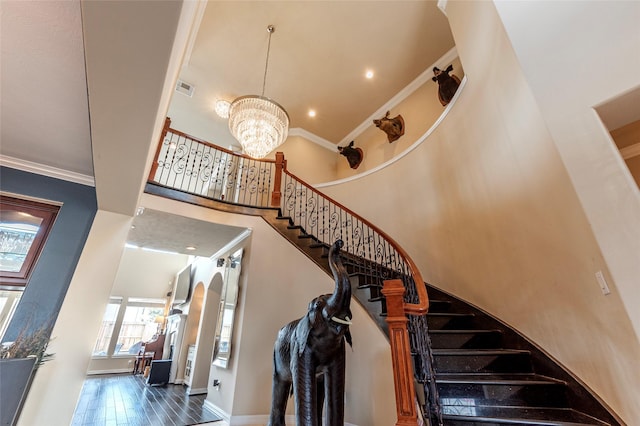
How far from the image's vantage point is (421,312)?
228 centimetres

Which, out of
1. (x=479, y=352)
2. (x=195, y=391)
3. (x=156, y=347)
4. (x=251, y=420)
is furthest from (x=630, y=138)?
(x=156, y=347)

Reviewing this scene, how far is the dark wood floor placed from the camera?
3.42 m

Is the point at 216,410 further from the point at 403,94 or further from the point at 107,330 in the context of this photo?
the point at 403,94

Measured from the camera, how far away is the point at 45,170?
95.8 inches

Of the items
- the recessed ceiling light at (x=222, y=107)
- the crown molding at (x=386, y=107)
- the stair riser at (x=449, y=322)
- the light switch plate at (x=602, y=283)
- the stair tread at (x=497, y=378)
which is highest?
the crown molding at (x=386, y=107)

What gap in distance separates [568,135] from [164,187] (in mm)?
4630

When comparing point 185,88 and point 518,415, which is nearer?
point 518,415

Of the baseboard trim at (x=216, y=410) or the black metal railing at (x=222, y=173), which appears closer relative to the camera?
the baseboard trim at (x=216, y=410)

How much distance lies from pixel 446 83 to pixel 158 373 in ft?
26.2

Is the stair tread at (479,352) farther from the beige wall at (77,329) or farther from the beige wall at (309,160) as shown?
the beige wall at (309,160)

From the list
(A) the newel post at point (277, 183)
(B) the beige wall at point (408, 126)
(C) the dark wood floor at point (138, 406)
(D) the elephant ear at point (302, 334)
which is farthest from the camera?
(B) the beige wall at point (408, 126)

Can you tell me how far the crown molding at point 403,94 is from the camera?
17.6ft

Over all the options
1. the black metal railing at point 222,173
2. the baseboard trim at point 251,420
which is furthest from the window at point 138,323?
the baseboard trim at point 251,420

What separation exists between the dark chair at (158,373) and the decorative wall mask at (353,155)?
6219 millimetres
